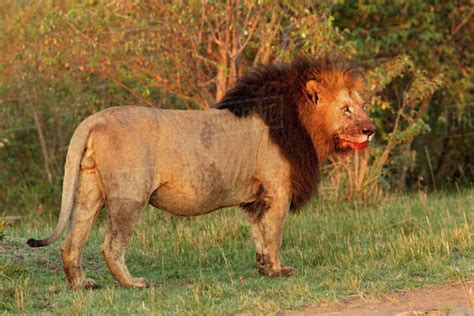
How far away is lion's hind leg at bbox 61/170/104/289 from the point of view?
260 inches

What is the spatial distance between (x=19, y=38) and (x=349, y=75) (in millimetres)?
8067

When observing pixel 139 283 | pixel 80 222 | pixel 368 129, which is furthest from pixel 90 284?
pixel 368 129

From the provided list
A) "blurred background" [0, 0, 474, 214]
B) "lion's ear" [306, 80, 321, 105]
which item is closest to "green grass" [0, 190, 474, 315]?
"lion's ear" [306, 80, 321, 105]

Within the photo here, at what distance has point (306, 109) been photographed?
7.30 meters

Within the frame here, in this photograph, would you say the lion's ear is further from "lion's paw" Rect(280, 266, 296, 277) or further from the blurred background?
the blurred background

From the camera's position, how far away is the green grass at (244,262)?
6105mm

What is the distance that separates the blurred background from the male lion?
4.01m

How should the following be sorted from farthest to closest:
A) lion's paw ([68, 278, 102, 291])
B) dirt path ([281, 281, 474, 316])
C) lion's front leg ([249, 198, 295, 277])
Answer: lion's front leg ([249, 198, 295, 277]) < lion's paw ([68, 278, 102, 291]) < dirt path ([281, 281, 474, 316])

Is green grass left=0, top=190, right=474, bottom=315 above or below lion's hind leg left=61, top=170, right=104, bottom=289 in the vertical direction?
below

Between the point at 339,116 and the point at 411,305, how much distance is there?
2.01m

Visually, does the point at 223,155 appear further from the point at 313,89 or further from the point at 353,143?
the point at 353,143

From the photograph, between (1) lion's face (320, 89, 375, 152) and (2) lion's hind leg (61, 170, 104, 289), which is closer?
(2) lion's hind leg (61, 170, 104, 289)

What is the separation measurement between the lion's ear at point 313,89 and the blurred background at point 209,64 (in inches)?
158

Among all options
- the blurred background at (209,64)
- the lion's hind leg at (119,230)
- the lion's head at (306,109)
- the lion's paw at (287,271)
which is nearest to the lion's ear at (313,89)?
the lion's head at (306,109)
